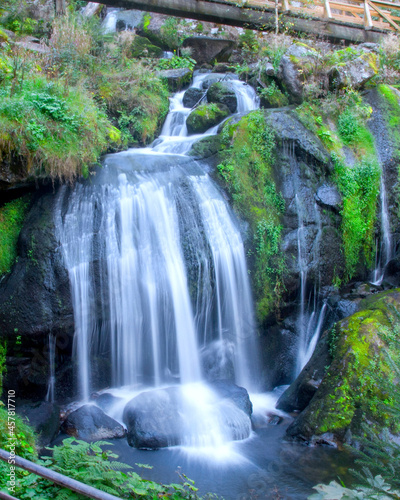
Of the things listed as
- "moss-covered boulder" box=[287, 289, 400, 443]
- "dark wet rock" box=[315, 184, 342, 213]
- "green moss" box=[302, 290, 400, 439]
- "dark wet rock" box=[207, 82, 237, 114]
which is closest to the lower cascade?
"moss-covered boulder" box=[287, 289, 400, 443]

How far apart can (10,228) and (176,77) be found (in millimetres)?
7387

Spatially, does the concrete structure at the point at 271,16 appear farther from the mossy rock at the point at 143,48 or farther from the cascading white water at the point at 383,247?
the cascading white water at the point at 383,247

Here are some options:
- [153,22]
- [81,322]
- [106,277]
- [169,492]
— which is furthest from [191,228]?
[153,22]

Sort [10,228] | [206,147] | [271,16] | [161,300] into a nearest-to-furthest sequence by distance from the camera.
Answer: [10,228] < [161,300] < [206,147] < [271,16]

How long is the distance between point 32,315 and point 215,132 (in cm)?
576

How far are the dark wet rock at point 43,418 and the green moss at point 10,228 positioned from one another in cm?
202

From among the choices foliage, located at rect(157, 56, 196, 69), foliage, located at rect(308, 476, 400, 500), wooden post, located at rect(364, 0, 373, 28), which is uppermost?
wooden post, located at rect(364, 0, 373, 28)

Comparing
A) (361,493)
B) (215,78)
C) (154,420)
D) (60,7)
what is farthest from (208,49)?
(361,493)

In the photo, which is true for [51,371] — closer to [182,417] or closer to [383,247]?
[182,417]

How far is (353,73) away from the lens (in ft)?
33.1

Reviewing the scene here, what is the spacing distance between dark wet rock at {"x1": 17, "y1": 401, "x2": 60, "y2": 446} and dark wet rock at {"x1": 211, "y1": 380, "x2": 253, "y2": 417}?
90.9 inches

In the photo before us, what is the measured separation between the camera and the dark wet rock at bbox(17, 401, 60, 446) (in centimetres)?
539

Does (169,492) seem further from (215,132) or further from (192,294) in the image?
(215,132)

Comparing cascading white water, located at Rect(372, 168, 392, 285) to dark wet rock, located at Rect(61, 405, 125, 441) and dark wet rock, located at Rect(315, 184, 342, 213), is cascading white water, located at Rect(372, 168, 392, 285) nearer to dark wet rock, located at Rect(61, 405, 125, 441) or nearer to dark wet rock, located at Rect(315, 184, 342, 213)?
dark wet rock, located at Rect(315, 184, 342, 213)
